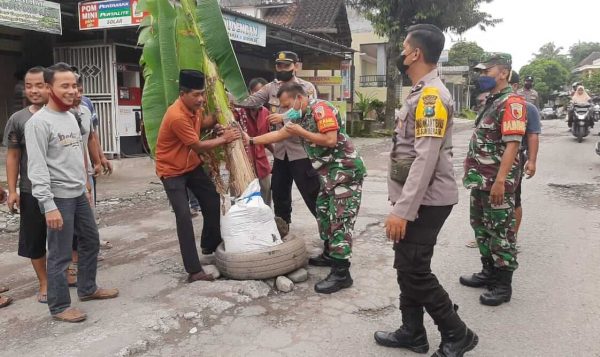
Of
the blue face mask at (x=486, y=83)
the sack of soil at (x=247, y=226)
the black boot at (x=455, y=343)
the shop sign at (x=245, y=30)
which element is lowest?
the black boot at (x=455, y=343)

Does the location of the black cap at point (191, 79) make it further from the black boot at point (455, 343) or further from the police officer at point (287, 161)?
the black boot at point (455, 343)

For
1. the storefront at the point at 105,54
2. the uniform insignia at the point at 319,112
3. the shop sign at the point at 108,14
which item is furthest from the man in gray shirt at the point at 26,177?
→ the storefront at the point at 105,54

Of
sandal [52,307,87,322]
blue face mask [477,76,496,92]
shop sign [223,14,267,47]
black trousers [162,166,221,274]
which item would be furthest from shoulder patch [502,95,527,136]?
shop sign [223,14,267,47]

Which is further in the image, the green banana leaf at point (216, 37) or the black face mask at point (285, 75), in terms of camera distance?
the black face mask at point (285, 75)

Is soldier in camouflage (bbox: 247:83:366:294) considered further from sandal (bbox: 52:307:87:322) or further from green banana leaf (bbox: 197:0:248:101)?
sandal (bbox: 52:307:87:322)

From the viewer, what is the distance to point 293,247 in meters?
4.09

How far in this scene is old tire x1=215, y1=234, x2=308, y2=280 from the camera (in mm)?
3912

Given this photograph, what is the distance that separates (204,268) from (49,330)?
129 cm

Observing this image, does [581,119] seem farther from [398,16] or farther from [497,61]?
[497,61]

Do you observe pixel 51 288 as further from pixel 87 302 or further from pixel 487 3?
pixel 487 3

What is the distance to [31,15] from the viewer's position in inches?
298

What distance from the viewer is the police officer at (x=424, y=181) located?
2604 mm

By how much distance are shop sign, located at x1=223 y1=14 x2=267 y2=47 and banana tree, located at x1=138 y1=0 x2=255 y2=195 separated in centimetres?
570

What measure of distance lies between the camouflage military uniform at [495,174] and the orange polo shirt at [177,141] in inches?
85.5
